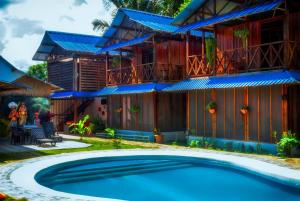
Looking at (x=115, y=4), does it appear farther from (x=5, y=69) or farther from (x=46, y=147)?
(x=46, y=147)

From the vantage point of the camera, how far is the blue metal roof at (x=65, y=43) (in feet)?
85.0

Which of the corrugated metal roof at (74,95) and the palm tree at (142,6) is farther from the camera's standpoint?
the palm tree at (142,6)

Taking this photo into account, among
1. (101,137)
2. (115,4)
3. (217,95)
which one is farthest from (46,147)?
(115,4)

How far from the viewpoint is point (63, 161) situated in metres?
12.6

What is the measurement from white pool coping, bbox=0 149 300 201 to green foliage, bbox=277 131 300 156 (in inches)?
56.0

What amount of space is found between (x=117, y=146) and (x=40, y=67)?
39.3 meters

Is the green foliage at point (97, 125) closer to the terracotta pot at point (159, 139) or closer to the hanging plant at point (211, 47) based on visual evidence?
the terracotta pot at point (159, 139)

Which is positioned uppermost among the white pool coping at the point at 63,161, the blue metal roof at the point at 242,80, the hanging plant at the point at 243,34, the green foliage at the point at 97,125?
the hanging plant at the point at 243,34

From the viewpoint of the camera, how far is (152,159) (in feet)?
47.0

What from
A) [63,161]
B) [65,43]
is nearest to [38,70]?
[65,43]

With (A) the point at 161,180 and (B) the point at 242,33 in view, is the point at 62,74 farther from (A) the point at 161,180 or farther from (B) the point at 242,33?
(A) the point at 161,180

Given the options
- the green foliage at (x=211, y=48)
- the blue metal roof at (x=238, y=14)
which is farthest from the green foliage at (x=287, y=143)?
the green foliage at (x=211, y=48)

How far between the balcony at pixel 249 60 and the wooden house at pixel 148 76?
2409 mm

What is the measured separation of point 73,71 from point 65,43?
7.18 ft
